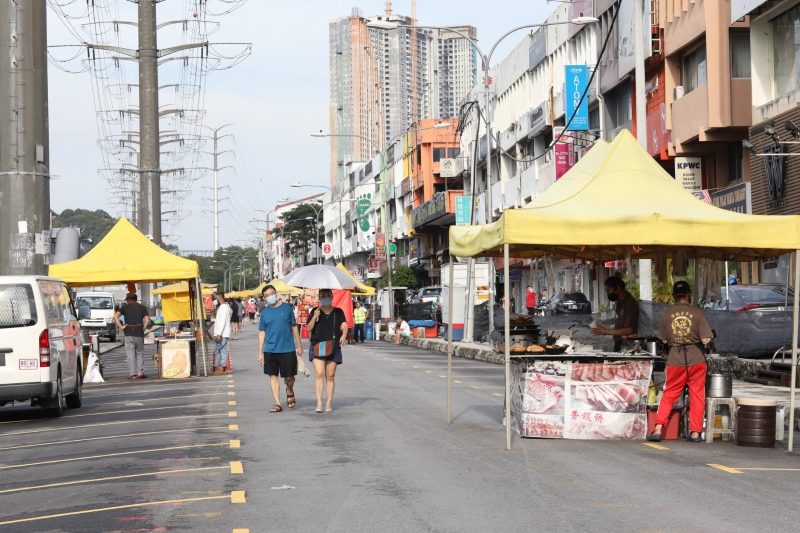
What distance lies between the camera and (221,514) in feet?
30.0

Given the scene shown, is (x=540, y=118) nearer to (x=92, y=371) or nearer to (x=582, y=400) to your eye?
(x=92, y=371)

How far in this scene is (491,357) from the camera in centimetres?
3391

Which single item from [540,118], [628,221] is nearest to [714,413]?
[628,221]

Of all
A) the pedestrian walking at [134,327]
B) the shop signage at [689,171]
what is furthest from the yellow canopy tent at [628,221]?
the shop signage at [689,171]

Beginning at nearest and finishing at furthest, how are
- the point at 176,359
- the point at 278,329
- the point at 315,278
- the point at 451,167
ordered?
the point at 278,329
the point at 315,278
the point at 176,359
the point at 451,167

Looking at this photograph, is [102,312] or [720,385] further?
[102,312]

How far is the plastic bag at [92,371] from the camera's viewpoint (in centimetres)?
2716

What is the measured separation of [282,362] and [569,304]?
29.5 meters

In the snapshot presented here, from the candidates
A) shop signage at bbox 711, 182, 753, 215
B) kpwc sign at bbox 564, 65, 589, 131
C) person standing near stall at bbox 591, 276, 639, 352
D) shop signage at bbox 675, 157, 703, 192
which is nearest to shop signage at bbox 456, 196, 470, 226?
kpwc sign at bbox 564, 65, 589, 131

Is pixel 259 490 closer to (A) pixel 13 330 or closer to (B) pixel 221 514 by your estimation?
(B) pixel 221 514

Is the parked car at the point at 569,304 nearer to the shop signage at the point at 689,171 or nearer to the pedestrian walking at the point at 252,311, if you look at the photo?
the shop signage at the point at 689,171

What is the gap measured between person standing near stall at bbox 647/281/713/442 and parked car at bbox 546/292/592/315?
31.3 metres

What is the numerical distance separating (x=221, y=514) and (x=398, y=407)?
9.39 metres

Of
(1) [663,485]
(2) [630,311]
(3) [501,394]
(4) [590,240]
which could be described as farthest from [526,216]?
(3) [501,394]
